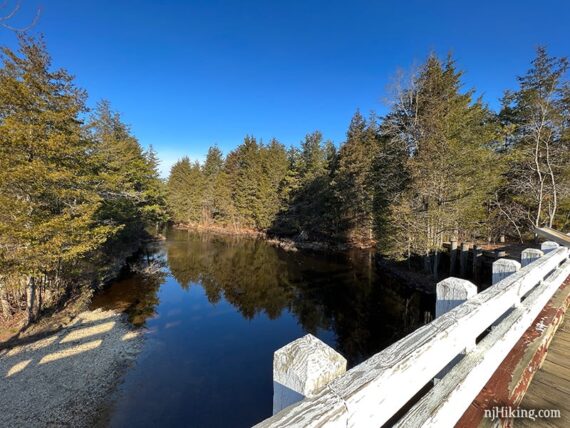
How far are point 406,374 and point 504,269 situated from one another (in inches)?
111

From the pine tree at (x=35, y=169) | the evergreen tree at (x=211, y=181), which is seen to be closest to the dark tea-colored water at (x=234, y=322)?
the pine tree at (x=35, y=169)

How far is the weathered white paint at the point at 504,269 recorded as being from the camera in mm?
3076

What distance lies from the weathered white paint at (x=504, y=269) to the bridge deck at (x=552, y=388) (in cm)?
76

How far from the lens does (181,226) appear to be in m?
43.6

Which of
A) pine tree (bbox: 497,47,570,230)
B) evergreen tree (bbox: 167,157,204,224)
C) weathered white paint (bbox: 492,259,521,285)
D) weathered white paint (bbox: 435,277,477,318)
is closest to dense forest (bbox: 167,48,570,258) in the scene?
pine tree (bbox: 497,47,570,230)

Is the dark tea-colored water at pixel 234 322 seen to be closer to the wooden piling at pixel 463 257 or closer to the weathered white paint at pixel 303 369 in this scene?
the wooden piling at pixel 463 257

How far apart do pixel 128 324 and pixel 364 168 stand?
1964 centimetres

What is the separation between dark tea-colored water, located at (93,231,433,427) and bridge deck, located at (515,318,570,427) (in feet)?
20.4

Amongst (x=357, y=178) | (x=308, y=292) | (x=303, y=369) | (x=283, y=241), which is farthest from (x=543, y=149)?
(x=283, y=241)

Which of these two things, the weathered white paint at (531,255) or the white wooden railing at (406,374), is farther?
the weathered white paint at (531,255)

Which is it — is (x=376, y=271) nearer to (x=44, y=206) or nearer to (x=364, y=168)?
(x=364, y=168)

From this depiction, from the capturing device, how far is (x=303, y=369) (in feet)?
3.11

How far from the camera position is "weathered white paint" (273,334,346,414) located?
95 cm

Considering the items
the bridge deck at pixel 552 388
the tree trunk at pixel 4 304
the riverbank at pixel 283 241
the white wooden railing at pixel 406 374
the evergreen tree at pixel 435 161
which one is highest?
the evergreen tree at pixel 435 161
